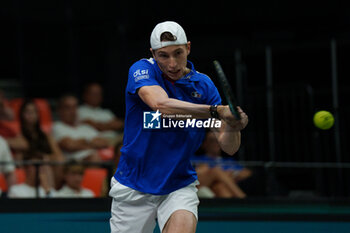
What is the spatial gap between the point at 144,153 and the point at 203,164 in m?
2.99

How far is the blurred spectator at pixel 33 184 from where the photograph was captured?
250 inches

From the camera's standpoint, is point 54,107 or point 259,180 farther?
point 54,107

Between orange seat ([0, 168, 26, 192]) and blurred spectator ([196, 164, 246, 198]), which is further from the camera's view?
blurred spectator ([196, 164, 246, 198])

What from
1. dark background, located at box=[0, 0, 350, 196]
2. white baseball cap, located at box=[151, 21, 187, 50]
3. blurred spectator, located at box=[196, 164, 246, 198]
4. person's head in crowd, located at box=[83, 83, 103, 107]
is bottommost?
blurred spectator, located at box=[196, 164, 246, 198]

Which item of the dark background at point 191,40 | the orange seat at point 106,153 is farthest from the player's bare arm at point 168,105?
the dark background at point 191,40

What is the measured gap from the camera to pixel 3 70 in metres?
11.1

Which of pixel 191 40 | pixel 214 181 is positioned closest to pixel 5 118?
pixel 214 181

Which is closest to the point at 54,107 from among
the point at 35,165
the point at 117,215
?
the point at 35,165

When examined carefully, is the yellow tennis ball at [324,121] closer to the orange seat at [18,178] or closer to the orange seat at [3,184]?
the orange seat at [18,178]

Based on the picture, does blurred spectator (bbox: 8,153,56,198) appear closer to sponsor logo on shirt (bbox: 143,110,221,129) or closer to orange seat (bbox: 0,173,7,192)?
orange seat (bbox: 0,173,7,192)

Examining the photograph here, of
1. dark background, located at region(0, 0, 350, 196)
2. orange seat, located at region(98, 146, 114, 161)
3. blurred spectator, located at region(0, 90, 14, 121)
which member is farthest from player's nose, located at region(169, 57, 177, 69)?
blurred spectator, located at region(0, 90, 14, 121)

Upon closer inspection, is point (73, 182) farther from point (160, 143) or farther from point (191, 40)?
point (191, 40)

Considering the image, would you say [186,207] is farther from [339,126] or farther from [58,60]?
[58,60]

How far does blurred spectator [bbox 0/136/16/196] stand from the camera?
6359 millimetres
